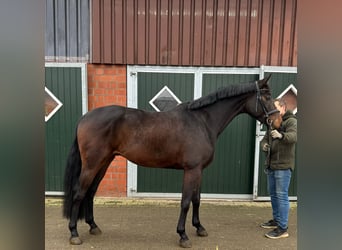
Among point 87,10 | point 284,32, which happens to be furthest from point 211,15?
point 87,10

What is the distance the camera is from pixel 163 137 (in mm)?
3057

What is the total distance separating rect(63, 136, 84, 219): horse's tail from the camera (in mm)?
3139

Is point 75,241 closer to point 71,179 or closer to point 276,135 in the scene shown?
point 71,179

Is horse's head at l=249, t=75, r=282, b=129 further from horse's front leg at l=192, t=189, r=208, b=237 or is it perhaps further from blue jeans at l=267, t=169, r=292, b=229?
horse's front leg at l=192, t=189, r=208, b=237

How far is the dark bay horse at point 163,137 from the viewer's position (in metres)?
3.03

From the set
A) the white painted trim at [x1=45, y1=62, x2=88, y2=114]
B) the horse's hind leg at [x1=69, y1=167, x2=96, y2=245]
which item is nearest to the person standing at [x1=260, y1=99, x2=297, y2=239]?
the horse's hind leg at [x1=69, y1=167, x2=96, y2=245]

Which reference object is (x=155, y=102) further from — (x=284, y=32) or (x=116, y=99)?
(x=284, y=32)

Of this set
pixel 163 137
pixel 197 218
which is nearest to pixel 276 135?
pixel 163 137

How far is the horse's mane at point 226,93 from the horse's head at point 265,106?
0.09 metres

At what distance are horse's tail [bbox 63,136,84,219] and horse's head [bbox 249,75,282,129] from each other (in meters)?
2.18

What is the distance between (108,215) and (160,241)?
113cm

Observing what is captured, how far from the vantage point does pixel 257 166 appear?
14.8 feet

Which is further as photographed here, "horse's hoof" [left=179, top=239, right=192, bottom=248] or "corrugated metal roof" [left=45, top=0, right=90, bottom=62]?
"corrugated metal roof" [left=45, top=0, right=90, bottom=62]

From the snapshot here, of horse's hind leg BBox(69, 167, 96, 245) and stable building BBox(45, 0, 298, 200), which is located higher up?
stable building BBox(45, 0, 298, 200)
